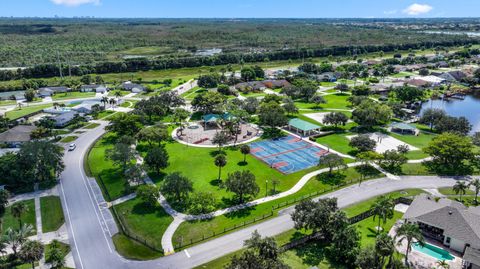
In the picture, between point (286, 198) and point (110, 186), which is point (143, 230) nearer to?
point (110, 186)

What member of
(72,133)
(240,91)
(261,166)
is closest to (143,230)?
(261,166)

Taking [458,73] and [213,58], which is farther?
[213,58]

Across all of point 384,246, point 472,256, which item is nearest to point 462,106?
point 472,256

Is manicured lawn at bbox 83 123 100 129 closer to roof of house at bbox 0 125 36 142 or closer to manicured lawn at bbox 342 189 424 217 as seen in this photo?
roof of house at bbox 0 125 36 142

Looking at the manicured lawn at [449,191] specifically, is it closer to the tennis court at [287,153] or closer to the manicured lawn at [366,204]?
the manicured lawn at [366,204]

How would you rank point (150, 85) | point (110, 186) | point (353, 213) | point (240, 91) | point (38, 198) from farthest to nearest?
point (150, 85), point (240, 91), point (110, 186), point (38, 198), point (353, 213)

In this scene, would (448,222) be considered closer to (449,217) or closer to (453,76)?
(449,217)
